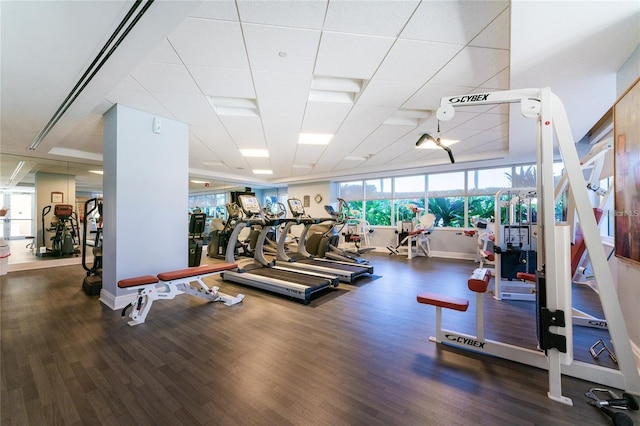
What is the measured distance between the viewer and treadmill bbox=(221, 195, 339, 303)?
365cm

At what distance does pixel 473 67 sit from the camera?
2500mm

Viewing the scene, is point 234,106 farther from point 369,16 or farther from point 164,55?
point 369,16

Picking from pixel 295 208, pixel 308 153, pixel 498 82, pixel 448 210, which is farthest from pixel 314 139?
pixel 448 210

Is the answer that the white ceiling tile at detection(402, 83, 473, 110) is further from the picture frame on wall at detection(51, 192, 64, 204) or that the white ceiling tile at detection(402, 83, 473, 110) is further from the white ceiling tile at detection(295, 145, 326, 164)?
the picture frame on wall at detection(51, 192, 64, 204)

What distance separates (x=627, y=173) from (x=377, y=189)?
7124 millimetres

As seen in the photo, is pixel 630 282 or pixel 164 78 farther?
pixel 164 78

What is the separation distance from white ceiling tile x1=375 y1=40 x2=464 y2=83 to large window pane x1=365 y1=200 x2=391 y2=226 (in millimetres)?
6422

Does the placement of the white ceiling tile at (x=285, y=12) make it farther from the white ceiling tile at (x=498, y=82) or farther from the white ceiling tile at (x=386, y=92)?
the white ceiling tile at (x=498, y=82)

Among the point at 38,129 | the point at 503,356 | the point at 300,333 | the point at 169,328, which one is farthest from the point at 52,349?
the point at 503,356

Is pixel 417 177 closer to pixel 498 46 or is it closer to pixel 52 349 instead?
pixel 498 46

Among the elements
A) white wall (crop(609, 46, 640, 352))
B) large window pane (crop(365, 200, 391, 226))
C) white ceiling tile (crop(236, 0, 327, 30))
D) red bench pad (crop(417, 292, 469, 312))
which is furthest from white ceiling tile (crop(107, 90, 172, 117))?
large window pane (crop(365, 200, 391, 226))

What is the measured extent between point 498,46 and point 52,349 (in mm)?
4734

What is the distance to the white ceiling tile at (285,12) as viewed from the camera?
1771 millimetres

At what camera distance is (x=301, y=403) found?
64.2 inches
